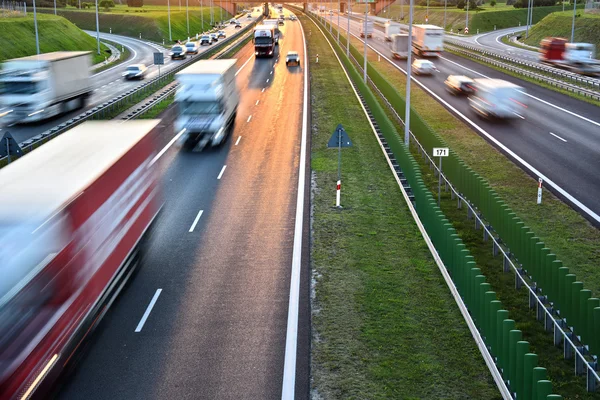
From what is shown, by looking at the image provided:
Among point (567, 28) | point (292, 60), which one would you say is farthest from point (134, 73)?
point (567, 28)

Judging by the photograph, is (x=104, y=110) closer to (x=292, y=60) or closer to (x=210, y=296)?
(x=210, y=296)

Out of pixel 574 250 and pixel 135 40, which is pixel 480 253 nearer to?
pixel 574 250

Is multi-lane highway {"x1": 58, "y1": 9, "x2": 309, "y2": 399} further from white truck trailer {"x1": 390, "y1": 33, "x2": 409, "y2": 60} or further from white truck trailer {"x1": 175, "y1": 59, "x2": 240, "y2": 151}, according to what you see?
white truck trailer {"x1": 390, "y1": 33, "x2": 409, "y2": 60}

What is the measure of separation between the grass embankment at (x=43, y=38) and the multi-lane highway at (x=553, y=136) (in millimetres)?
45107

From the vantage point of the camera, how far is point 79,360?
50.0 feet

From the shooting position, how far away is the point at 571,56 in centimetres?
7519

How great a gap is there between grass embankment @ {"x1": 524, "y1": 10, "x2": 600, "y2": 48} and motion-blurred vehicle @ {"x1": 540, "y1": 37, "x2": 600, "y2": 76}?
21.8 metres

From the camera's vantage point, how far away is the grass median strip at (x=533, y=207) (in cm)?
2253

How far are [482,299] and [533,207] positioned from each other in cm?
1325

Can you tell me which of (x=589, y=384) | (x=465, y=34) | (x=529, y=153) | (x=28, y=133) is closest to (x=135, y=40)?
(x=465, y=34)

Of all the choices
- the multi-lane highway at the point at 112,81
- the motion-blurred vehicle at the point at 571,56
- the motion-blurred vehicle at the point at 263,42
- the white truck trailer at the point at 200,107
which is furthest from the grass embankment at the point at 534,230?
the motion-blurred vehicle at the point at 263,42

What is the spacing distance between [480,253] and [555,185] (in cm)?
942

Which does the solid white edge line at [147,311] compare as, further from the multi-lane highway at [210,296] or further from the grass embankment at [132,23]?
the grass embankment at [132,23]

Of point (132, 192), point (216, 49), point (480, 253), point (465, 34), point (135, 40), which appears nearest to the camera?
point (132, 192)
